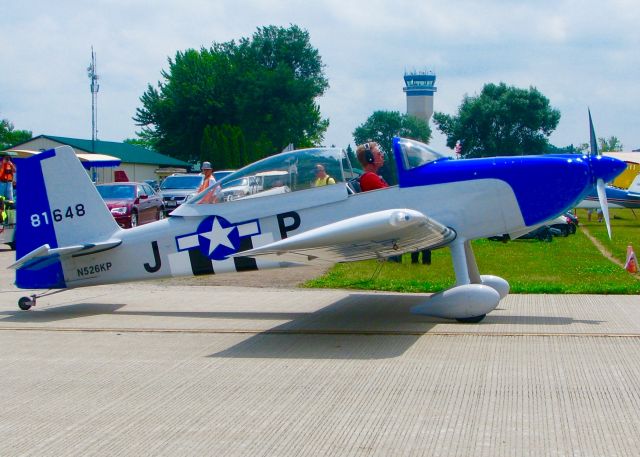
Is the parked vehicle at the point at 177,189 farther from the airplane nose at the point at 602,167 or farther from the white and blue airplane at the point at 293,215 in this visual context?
the airplane nose at the point at 602,167

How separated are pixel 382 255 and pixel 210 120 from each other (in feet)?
227

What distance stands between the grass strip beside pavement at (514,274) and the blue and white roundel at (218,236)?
3129 millimetres

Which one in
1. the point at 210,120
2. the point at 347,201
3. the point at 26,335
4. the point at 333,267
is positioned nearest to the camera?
the point at 26,335

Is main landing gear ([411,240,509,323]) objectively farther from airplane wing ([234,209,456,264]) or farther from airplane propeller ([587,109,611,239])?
airplane propeller ([587,109,611,239])

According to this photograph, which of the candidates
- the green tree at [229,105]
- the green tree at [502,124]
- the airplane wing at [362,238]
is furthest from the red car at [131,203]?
the green tree at [229,105]

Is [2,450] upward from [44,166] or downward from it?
downward

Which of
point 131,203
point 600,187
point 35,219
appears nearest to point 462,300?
point 600,187

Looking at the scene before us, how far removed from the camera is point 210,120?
76312 millimetres

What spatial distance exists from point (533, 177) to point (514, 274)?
599 centimetres

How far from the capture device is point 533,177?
8367 mm

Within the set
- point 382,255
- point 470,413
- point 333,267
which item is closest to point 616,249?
point 333,267

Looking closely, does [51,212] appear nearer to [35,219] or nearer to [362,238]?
[35,219]

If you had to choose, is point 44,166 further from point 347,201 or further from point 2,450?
point 2,450

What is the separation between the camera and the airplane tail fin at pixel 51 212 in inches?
368
